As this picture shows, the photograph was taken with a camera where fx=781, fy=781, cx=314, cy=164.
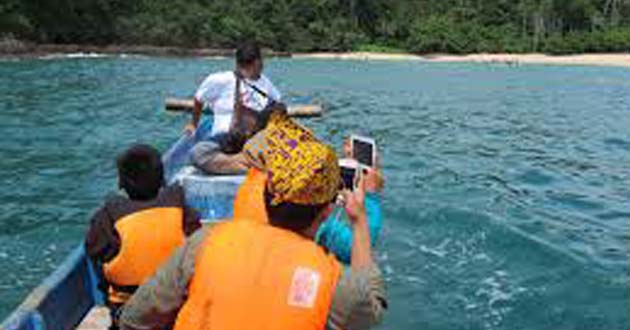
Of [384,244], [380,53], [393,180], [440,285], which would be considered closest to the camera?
[440,285]

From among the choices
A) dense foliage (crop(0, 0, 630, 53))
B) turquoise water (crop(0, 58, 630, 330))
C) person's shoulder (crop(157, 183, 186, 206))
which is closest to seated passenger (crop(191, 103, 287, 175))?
turquoise water (crop(0, 58, 630, 330))

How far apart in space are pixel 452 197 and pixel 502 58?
65.9m

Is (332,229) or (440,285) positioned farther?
(440,285)

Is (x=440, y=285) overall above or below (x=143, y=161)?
below

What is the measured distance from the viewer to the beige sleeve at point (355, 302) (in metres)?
2.32

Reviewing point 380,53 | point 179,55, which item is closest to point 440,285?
point 179,55

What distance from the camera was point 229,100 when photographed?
280 inches

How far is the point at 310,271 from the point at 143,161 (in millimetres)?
1431

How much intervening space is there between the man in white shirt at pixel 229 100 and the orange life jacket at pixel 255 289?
4.02m

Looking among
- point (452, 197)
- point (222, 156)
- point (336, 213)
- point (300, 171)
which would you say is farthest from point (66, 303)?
point (452, 197)

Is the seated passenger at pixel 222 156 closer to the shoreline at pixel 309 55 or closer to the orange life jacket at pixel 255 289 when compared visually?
the orange life jacket at pixel 255 289

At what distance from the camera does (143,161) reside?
346 cm

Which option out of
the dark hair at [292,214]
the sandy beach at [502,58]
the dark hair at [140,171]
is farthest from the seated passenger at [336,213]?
the sandy beach at [502,58]

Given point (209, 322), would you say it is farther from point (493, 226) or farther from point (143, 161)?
point (493, 226)
